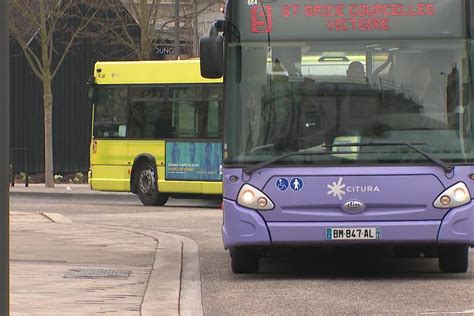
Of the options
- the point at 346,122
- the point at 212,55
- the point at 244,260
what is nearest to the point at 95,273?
the point at 244,260

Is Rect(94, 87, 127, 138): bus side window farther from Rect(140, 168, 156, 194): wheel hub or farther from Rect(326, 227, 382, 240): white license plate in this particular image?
Rect(326, 227, 382, 240): white license plate

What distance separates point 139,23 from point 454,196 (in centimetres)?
2205

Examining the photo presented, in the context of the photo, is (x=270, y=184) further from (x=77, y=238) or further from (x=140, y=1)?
(x=140, y=1)

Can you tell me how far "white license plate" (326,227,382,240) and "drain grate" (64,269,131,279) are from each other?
2296 mm

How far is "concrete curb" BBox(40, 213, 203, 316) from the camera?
9109 millimetres

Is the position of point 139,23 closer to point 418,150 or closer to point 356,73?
point 356,73

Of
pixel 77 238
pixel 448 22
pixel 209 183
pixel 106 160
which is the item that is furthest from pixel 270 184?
pixel 106 160

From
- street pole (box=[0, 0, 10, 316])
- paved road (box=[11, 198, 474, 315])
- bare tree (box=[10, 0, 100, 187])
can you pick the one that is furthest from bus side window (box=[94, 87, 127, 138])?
street pole (box=[0, 0, 10, 316])

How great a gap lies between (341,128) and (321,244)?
1210mm

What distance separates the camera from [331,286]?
10578 mm

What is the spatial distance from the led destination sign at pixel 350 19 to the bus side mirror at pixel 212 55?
1.26 ft

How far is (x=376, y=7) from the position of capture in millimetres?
10953

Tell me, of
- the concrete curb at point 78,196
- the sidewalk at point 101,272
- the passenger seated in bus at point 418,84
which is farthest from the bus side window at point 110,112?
the passenger seated in bus at point 418,84

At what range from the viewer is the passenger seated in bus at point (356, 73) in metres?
10.8
